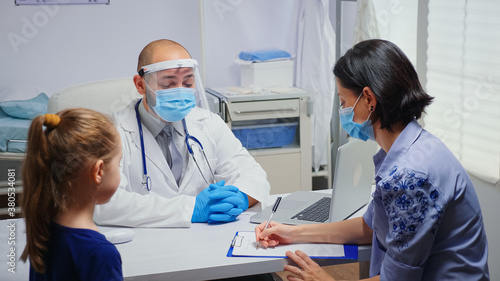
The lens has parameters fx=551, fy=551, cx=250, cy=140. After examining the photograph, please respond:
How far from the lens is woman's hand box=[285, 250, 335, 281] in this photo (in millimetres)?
1420

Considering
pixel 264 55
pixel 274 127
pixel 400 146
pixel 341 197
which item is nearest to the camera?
pixel 400 146

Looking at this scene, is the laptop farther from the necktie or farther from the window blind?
the window blind

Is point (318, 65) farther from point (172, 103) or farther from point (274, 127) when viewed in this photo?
point (172, 103)

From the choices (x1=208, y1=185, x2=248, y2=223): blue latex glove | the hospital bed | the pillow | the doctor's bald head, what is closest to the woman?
(x1=208, y1=185, x2=248, y2=223): blue latex glove

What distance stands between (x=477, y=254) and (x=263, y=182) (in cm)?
82

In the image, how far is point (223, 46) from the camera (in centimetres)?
367

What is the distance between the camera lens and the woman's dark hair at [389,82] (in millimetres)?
1371

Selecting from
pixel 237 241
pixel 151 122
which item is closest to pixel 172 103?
pixel 151 122

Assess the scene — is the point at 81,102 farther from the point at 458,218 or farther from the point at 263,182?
the point at 458,218

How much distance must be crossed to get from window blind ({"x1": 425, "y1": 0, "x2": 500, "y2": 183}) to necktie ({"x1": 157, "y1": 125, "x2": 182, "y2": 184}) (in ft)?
4.33

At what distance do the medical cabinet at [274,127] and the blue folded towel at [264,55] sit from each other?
0.69 ft

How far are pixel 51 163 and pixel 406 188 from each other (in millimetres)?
764

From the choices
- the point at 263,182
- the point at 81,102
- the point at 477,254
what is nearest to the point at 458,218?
the point at 477,254

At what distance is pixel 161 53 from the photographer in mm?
1985
